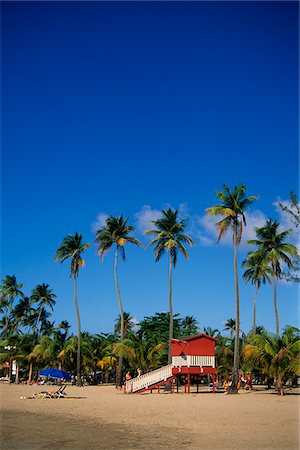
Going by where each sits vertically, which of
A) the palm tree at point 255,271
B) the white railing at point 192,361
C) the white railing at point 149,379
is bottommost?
the white railing at point 149,379

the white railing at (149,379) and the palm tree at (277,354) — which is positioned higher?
the palm tree at (277,354)

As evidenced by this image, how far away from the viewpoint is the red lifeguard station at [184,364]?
115ft

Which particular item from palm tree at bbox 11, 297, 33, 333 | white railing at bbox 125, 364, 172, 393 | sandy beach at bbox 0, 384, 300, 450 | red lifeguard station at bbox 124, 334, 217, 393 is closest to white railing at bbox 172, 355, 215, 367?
red lifeguard station at bbox 124, 334, 217, 393

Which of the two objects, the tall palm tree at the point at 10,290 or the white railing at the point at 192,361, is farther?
the tall palm tree at the point at 10,290

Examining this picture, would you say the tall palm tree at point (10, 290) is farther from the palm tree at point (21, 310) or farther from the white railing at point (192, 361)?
the white railing at point (192, 361)

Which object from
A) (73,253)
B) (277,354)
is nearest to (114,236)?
(73,253)

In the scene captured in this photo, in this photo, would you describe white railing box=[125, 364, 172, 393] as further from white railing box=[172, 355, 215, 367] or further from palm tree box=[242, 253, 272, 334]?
palm tree box=[242, 253, 272, 334]

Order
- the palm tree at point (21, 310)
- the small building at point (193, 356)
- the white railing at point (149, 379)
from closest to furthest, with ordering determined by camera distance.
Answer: the white railing at point (149, 379) → the small building at point (193, 356) → the palm tree at point (21, 310)

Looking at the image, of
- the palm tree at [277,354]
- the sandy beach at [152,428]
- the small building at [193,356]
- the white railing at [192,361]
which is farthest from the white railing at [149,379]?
the sandy beach at [152,428]

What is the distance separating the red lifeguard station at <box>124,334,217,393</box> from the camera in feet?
115

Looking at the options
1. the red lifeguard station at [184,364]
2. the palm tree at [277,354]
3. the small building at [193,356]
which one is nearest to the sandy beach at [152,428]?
the palm tree at [277,354]

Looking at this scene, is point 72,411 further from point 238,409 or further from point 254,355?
point 254,355

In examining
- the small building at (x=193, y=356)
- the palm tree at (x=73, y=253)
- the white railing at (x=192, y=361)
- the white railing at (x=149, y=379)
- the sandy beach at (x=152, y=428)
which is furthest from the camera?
the palm tree at (x=73, y=253)

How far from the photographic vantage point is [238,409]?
Result: 70.4 ft
